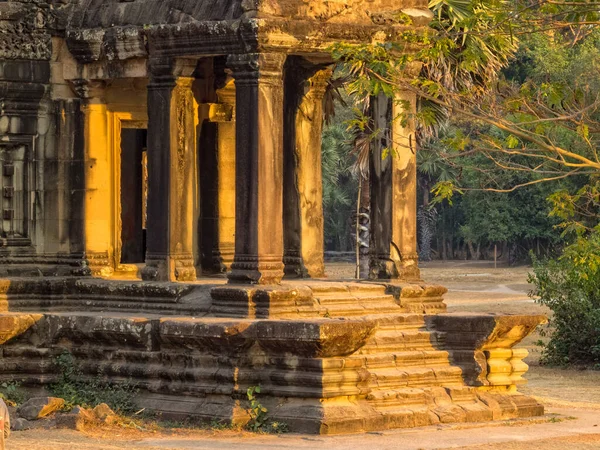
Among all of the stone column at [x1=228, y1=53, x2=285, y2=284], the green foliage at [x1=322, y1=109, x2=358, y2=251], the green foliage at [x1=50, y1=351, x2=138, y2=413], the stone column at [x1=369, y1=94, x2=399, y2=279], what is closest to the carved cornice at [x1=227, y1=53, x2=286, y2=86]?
the stone column at [x1=228, y1=53, x2=285, y2=284]

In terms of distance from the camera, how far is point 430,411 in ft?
52.1

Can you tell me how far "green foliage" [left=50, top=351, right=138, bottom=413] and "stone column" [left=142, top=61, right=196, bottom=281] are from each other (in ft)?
3.91

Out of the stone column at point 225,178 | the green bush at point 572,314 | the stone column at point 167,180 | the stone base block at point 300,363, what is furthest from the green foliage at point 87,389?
the green bush at point 572,314

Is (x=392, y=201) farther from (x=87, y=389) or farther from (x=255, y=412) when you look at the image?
(x=87, y=389)

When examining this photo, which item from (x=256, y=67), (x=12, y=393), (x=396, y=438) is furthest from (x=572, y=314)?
(x=12, y=393)

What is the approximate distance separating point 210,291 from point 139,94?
9.99 feet

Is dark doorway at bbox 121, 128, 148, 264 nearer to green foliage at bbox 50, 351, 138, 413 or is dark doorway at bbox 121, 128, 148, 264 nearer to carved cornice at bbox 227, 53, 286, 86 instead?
green foliage at bbox 50, 351, 138, 413

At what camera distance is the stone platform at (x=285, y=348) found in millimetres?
15211

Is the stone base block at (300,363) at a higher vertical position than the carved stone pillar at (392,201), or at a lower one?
lower

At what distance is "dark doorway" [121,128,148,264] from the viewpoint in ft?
61.6

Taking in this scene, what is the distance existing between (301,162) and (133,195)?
2.03m

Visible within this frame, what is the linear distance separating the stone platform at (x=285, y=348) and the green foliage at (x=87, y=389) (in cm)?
9

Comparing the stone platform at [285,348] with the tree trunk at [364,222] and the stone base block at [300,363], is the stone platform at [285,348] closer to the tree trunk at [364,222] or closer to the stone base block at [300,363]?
the stone base block at [300,363]

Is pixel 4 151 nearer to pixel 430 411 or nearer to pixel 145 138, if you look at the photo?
pixel 145 138
